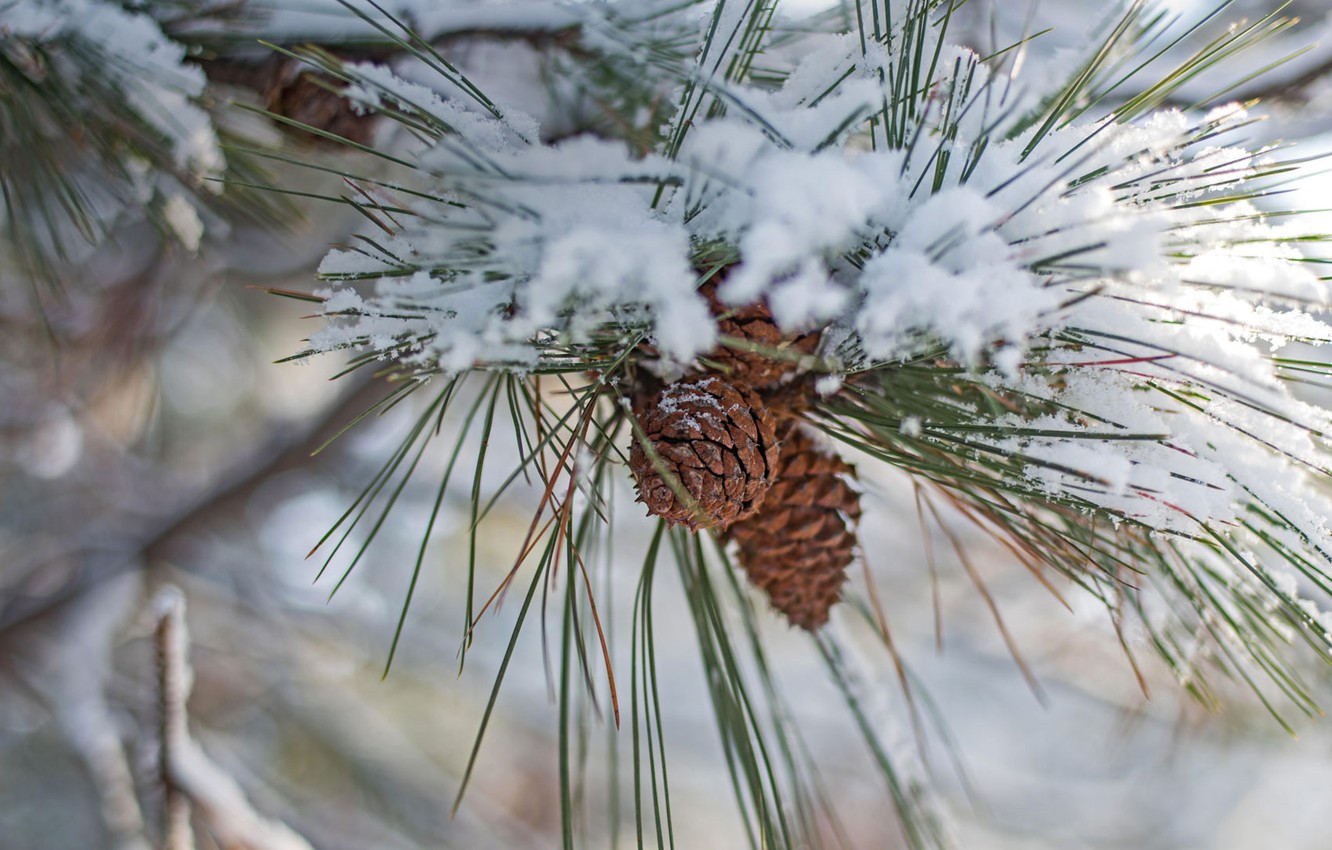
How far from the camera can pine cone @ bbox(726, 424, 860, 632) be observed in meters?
0.48

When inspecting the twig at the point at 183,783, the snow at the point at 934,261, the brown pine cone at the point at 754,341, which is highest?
the snow at the point at 934,261

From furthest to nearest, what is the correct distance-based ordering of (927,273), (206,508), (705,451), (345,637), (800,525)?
(345,637)
(206,508)
(800,525)
(705,451)
(927,273)

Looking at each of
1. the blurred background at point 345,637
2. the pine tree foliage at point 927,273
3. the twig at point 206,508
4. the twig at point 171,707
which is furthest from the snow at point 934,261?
the twig at point 206,508

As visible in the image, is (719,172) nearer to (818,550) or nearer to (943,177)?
(943,177)

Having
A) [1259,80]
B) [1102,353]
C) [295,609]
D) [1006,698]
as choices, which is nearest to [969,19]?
[1259,80]

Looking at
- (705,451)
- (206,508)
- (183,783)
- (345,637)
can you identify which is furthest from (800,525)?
(345,637)

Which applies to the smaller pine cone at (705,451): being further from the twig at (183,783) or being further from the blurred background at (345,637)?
the twig at (183,783)

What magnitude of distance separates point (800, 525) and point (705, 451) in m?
0.13

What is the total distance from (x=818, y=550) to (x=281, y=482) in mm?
1444

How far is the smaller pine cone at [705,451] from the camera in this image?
378 millimetres

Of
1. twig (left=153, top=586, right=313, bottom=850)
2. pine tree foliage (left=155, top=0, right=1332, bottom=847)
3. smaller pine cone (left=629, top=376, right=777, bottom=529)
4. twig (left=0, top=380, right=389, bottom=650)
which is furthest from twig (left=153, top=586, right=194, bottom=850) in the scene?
twig (left=0, top=380, right=389, bottom=650)

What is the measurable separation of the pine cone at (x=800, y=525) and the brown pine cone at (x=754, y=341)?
0.06m

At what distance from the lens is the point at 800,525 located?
0.48m

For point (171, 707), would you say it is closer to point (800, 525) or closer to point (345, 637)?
point (800, 525)
